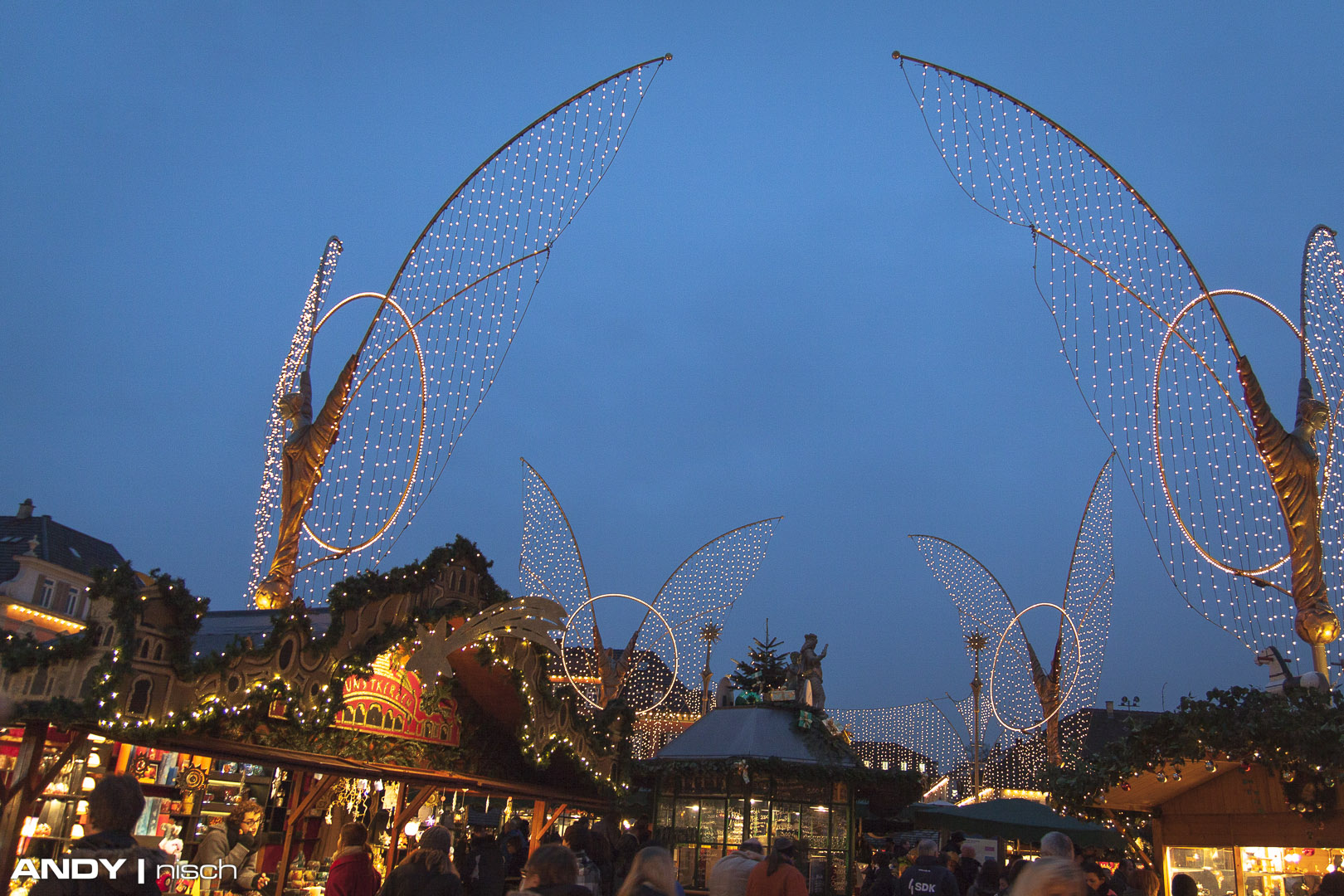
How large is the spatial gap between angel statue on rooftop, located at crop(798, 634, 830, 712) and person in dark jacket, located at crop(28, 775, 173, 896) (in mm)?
19910

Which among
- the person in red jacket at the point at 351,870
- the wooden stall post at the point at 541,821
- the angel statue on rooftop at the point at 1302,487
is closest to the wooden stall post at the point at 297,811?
the wooden stall post at the point at 541,821

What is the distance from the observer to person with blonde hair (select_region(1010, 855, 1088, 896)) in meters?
3.20

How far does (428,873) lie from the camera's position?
5.73m

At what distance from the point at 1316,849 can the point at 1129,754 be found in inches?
86.2

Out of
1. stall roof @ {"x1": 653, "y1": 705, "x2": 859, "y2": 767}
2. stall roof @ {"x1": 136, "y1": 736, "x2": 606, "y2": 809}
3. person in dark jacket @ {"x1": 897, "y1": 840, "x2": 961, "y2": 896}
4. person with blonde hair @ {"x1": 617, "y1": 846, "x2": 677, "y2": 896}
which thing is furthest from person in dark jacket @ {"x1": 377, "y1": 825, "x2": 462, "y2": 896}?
stall roof @ {"x1": 653, "y1": 705, "x2": 859, "y2": 767}

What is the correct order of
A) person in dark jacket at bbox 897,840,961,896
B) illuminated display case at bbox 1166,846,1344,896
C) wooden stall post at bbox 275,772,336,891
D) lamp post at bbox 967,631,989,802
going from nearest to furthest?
person in dark jacket at bbox 897,840,961,896
illuminated display case at bbox 1166,846,1344,896
wooden stall post at bbox 275,772,336,891
lamp post at bbox 967,631,989,802

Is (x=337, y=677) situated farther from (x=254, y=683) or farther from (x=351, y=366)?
(x=351, y=366)

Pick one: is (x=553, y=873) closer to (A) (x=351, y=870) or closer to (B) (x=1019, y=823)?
(A) (x=351, y=870)

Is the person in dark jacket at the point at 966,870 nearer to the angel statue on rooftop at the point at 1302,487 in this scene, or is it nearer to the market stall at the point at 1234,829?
the market stall at the point at 1234,829

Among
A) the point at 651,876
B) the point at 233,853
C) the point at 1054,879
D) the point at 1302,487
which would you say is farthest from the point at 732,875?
the point at 1302,487

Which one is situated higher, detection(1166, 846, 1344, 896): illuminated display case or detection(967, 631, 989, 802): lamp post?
detection(967, 631, 989, 802): lamp post

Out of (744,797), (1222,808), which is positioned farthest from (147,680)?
(744,797)

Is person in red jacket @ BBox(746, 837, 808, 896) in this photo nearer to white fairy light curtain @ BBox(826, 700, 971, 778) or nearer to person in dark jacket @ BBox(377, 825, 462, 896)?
person in dark jacket @ BBox(377, 825, 462, 896)

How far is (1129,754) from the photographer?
10414 millimetres
